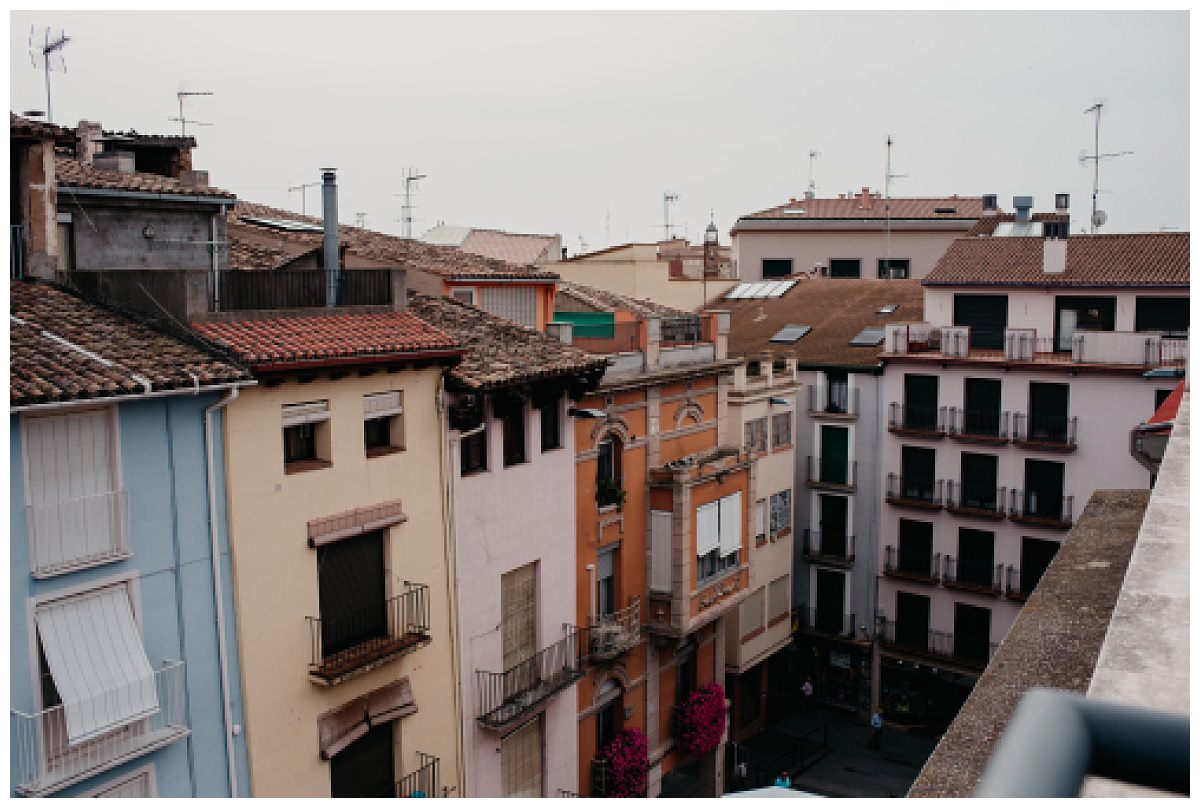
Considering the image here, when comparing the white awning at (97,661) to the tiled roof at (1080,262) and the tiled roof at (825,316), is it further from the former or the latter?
the tiled roof at (1080,262)

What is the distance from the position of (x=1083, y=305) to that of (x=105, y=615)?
30587 mm

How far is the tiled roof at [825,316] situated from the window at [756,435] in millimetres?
4650

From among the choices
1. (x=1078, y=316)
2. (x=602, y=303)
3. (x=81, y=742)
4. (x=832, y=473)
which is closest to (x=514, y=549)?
(x=81, y=742)

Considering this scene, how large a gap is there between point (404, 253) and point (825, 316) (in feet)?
70.6

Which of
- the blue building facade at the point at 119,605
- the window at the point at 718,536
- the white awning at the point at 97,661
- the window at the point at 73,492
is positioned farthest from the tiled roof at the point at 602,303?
the white awning at the point at 97,661

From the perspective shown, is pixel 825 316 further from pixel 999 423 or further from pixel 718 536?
pixel 718 536

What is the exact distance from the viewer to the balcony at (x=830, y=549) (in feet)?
124

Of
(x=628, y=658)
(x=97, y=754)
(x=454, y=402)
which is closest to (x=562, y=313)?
(x=628, y=658)

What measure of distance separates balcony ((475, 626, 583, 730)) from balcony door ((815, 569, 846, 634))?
17.3 meters

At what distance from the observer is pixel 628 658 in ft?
83.5

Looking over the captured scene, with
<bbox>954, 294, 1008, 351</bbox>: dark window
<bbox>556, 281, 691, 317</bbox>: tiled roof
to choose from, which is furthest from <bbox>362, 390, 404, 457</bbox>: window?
<bbox>954, 294, 1008, 351</bbox>: dark window

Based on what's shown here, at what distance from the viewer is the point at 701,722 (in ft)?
90.2

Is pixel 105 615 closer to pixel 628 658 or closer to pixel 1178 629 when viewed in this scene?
pixel 1178 629

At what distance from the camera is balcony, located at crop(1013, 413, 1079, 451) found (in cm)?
3475
